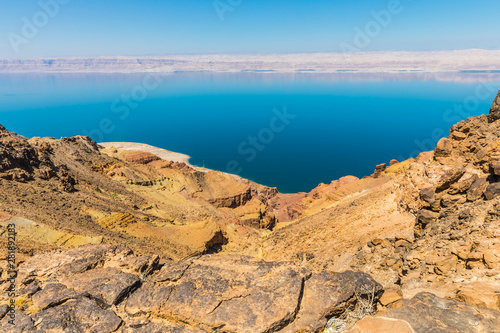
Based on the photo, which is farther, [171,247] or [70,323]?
[171,247]

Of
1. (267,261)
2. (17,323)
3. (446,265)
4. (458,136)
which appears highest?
(458,136)

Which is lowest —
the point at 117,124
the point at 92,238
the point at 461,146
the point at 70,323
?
the point at 70,323

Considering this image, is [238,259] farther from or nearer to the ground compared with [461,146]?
nearer to the ground

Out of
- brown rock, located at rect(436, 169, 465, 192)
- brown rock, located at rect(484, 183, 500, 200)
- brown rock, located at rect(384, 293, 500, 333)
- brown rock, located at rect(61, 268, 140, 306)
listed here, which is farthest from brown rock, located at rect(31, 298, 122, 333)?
brown rock, located at rect(436, 169, 465, 192)

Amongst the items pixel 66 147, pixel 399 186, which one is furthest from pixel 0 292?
pixel 66 147

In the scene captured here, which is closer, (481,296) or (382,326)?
(382,326)

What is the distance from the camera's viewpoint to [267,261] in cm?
999

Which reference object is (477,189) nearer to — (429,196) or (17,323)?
(429,196)

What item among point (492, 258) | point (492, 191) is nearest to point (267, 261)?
point (492, 258)

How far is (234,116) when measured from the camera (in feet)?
573

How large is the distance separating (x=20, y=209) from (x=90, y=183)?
12362 millimetres

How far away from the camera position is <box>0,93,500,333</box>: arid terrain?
20.3ft

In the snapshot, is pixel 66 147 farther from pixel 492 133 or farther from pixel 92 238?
pixel 492 133

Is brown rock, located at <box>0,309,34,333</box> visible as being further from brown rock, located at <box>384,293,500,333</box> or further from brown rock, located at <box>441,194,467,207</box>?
brown rock, located at <box>441,194,467,207</box>
